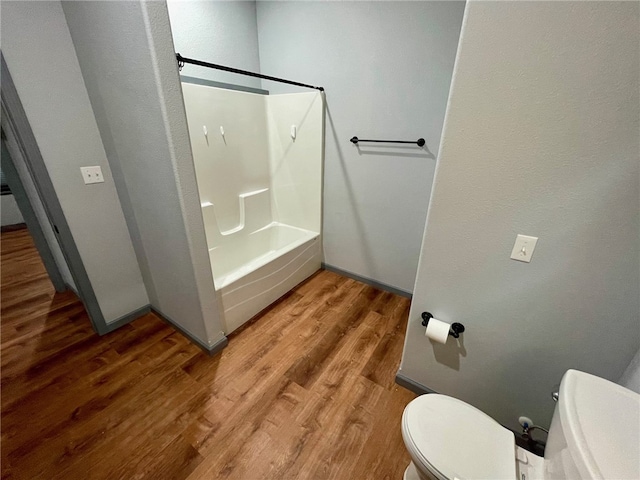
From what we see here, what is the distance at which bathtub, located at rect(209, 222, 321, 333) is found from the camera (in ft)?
6.02

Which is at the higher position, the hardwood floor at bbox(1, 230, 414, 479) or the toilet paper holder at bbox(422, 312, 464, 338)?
the toilet paper holder at bbox(422, 312, 464, 338)

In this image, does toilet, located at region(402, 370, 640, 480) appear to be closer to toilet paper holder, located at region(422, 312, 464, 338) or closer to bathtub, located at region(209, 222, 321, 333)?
toilet paper holder, located at region(422, 312, 464, 338)

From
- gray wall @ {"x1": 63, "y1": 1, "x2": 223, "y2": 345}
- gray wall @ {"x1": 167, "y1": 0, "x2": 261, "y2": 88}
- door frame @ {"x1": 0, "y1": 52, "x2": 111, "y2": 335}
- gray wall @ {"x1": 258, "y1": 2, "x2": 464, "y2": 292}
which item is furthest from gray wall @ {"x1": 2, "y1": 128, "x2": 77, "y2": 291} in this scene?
gray wall @ {"x1": 258, "y1": 2, "x2": 464, "y2": 292}

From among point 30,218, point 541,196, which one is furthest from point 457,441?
point 30,218

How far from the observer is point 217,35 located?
2092 mm

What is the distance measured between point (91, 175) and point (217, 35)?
1494 millimetres

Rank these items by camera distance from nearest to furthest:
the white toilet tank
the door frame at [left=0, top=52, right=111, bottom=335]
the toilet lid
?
the white toilet tank → the toilet lid → the door frame at [left=0, top=52, right=111, bottom=335]

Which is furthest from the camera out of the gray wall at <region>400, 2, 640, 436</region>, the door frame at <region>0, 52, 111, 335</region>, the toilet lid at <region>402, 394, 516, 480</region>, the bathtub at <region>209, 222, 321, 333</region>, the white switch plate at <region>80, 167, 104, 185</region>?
the bathtub at <region>209, 222, 321, 333</region>

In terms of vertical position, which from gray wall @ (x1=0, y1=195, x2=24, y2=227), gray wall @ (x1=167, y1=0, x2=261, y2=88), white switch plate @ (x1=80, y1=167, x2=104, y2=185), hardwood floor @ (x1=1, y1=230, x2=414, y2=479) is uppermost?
gray wall @ (x1=167, y1=0, x2=261, y2=88)

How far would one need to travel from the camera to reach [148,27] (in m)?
0.99

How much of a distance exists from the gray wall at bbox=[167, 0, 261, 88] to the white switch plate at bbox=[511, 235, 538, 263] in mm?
2418

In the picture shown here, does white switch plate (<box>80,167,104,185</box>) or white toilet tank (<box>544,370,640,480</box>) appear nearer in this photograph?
white toilet tank (<box>544,370,640,480</box>)

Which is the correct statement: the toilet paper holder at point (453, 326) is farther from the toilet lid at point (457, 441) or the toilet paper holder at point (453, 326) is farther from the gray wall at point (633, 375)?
the gray wall at point (633, 375)

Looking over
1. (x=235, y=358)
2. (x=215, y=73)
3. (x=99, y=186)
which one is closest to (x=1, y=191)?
(x=99, y=186)
